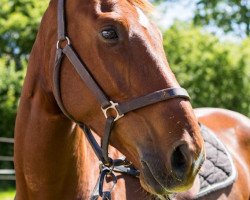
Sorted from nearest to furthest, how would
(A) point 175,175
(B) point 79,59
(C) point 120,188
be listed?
(A) point 175,175 → (B) point 79,59 → (C) point 120,188

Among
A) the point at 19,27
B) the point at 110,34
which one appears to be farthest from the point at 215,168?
the point at 19,27

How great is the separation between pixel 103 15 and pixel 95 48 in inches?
6.2

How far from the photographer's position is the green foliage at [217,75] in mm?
15477

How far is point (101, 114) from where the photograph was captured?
249cm

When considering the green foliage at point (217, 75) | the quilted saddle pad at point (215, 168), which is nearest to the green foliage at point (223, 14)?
the green foliage at point (217, 75)

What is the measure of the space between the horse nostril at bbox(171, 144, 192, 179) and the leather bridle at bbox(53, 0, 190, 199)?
233 mm

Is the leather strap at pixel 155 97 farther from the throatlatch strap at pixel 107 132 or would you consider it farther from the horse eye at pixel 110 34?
the horse eye at pixel 110 34

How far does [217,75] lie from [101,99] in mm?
13604

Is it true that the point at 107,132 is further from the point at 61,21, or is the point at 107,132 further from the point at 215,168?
the point at 215,168

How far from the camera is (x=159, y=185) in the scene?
2279mm

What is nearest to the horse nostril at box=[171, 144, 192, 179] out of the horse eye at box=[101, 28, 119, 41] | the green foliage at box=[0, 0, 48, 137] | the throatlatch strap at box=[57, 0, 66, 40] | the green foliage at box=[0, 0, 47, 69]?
the horse eye at box=[101, 28, 119, 41]

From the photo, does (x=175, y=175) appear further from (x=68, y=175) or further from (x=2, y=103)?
(x=2, y=103)

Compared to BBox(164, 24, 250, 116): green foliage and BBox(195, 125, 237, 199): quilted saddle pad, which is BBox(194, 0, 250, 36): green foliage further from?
BBox(195, 125, 237, 199): quilted saddle pad

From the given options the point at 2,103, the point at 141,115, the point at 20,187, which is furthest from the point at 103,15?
the point at 2,103
